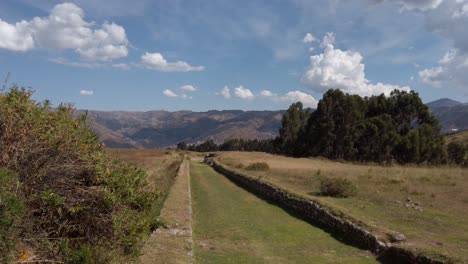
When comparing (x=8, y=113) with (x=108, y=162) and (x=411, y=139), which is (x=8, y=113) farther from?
(x=411, y=139)

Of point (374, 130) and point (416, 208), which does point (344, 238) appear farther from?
point (374, 130)

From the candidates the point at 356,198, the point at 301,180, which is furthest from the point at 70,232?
the point at 301,180

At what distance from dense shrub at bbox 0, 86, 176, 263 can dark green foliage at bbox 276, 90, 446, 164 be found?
58.1 m

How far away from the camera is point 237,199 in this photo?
24.0 m

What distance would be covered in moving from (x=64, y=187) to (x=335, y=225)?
10.3 metres

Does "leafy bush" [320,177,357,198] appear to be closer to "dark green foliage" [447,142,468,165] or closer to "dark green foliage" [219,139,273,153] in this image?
"dark green foliage" [447,142,468,165]

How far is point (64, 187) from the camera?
730 centimetres

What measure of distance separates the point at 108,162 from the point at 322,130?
66312mm

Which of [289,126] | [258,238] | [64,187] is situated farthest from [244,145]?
[64,187]

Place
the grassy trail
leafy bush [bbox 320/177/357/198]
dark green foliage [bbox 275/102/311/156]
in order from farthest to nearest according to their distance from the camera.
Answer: dark green foliage [bbox 275/102/311/156] → leafy bush [bbox 320/177/357/198] → the grassy trail

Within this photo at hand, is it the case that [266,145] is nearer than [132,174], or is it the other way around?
[132,174]

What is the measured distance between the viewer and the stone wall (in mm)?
10594

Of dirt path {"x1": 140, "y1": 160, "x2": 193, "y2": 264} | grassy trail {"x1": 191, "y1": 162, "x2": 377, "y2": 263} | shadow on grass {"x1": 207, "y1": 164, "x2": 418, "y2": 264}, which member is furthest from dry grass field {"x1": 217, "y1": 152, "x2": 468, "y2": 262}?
dirt path {"x1": 140, "y1": 160, "x2": 193, "y2": 264}

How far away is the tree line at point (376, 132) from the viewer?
63.0 meters
